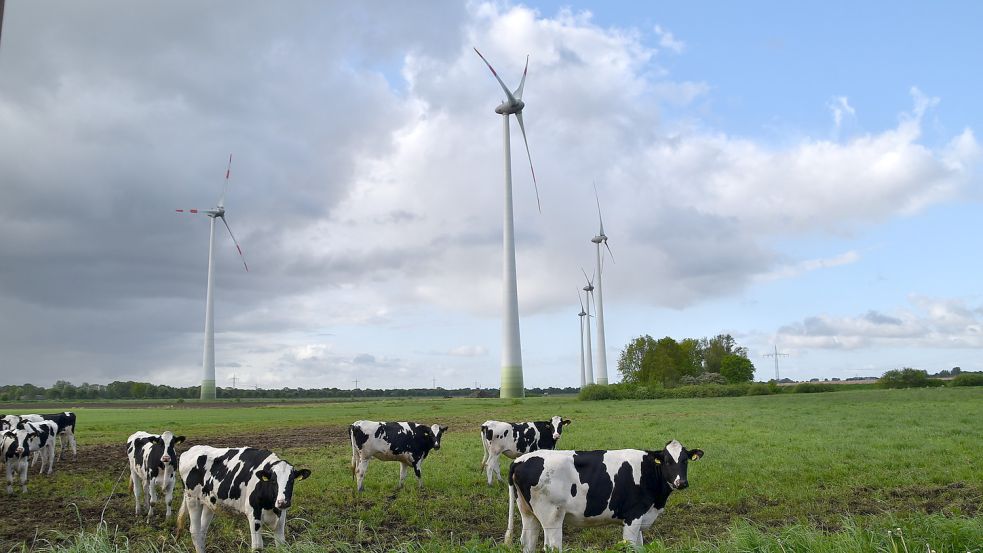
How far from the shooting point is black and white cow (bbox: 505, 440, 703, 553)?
1018cm

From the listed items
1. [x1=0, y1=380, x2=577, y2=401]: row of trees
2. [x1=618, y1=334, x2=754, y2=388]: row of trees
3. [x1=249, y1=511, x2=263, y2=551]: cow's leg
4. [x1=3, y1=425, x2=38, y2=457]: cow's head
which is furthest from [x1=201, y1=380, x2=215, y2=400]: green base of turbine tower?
[x1=249, y1=511, x2=263, y2=551]: cow's leg

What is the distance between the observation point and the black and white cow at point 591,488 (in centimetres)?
1018

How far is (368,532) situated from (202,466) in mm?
3213

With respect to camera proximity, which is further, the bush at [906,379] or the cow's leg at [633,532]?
the bush at [906,379]

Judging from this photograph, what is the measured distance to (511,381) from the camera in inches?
2953

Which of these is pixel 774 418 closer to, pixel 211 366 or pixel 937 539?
pixel 937 539

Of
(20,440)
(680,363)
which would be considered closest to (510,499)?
(20,440)

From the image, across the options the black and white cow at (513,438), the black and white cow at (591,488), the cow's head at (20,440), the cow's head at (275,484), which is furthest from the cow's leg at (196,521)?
the cow's head at (20,440)

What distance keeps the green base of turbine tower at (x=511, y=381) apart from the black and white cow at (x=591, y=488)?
63768 mm

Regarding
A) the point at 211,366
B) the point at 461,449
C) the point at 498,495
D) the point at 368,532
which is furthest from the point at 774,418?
the point at 211,366

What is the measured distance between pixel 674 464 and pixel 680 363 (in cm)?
11588

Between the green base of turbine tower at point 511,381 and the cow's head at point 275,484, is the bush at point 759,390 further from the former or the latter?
the cow's head at point 275,484

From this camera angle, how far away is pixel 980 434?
24484 mm

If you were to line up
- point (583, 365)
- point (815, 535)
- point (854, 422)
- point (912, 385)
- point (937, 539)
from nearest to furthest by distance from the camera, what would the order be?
point (937, 539) → point (815, 535) → point (854, 422) → point (912, 385) → point (583, 365)
